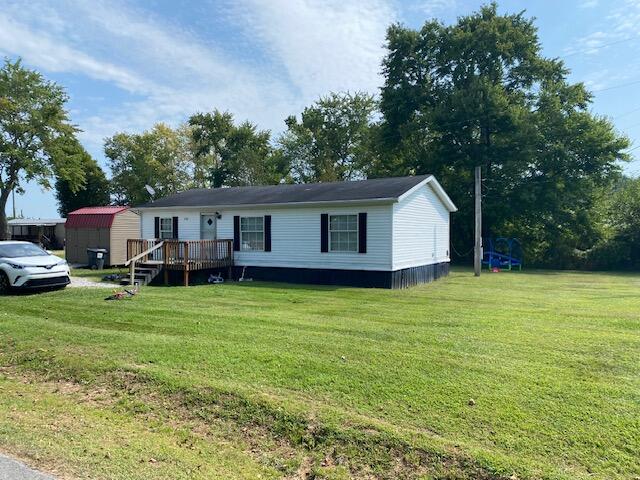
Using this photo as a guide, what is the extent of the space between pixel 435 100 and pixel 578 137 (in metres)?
8.77

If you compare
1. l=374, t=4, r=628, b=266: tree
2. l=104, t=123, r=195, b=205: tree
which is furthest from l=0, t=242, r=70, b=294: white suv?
l=104, t=123, r=195, b=205: tree

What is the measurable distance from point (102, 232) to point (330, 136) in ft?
82.6

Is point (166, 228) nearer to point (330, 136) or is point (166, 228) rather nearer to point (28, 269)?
point (28, 269)

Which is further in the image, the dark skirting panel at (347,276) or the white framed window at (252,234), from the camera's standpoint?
the white framed window at (252,234)

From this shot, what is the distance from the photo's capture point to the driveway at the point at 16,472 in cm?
336

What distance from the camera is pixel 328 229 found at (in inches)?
599

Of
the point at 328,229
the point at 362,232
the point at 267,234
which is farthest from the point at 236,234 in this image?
the point at 362,232

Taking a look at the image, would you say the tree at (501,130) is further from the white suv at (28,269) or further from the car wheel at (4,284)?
the car wheel at (4,284)

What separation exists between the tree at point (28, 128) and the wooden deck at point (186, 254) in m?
22.7

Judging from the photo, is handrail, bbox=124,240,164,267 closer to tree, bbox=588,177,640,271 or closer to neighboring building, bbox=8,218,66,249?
tree, bbox=588,177,640,271

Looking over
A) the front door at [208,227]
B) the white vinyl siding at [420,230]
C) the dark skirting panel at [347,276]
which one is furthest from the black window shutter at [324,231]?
the front door at [208,227]

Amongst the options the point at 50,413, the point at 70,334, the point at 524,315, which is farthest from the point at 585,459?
the point at 70,334

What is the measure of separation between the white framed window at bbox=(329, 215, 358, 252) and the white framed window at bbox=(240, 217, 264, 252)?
275 centimetres

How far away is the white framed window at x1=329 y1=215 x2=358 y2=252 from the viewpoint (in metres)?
14.9
